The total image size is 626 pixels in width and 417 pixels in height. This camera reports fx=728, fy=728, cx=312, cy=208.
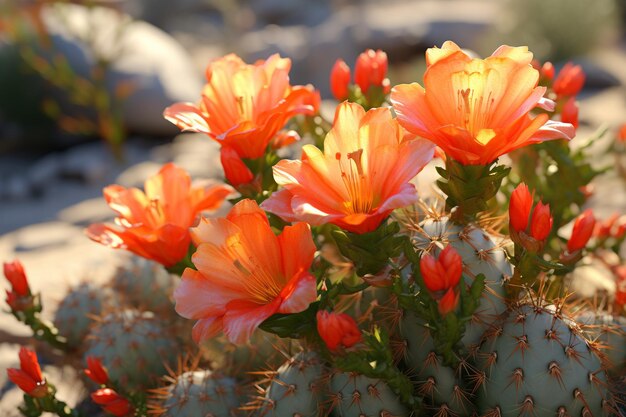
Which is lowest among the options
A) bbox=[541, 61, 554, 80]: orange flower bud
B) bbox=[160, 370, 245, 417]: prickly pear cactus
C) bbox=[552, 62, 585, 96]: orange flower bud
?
bbox=[160, 370, 245, 417]: prickly pear cactus

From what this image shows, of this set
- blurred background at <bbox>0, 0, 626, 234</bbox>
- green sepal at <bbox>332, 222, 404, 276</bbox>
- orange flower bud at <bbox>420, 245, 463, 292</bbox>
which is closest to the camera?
orange flower bud at <bbox>420, 245, 463, 292</bbox>

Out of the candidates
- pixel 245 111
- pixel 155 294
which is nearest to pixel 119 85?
pixel 155 294

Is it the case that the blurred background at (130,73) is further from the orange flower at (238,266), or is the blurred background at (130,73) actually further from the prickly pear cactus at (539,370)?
the prickly pear cactus at (539,370)

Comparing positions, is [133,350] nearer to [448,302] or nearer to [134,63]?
[448,302]

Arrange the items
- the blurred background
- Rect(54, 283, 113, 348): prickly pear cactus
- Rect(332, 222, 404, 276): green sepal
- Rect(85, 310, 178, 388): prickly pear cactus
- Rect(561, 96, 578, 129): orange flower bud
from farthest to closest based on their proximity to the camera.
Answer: the blurred background → Rect(54, 283, 113, 348): prickly pear cactus → Rect(85, 310, 178, 388): prickly pear cactus → Rect(561, 96, 578, 129): orange flower bud → Rect(332, 222, 404, 276): green sepal

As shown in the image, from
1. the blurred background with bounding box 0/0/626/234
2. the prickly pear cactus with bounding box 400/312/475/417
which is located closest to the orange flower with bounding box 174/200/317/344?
the prickly pear cactus with bounding box 400/312/475/417

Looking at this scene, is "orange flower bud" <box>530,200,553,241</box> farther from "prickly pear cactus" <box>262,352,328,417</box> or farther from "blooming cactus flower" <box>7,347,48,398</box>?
"blooming cactus flower" <box>7,347,48,398</box>
